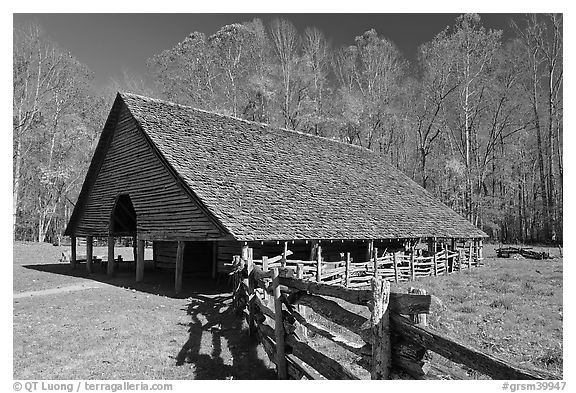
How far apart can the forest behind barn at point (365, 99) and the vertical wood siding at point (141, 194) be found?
43.0ft

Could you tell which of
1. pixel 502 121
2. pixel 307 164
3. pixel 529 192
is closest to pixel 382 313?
pixel 307 164

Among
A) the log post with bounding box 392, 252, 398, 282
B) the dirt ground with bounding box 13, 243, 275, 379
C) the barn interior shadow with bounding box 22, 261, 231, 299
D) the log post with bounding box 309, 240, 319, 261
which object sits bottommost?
the barn interior shadow with bounding box 22, 261, 231, 299

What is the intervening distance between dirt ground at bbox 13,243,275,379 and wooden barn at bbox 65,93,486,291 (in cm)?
226

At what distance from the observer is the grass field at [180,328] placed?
7.39 m

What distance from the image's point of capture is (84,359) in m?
7.88

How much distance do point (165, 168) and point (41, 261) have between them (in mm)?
16966

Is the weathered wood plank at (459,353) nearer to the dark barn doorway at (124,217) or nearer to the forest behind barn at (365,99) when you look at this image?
the dark barn doorway at (124,217)

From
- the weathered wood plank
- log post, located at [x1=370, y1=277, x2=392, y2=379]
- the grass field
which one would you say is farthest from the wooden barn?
the weathered wood plank

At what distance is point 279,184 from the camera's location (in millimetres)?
18281

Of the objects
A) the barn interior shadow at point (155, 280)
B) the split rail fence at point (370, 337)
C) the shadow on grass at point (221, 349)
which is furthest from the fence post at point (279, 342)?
the barn interior shadow at point (155, 280)

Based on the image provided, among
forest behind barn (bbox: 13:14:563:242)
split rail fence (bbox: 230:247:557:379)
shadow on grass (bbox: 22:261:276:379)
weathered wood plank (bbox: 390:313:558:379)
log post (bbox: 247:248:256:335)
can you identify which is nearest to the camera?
weathered wood plank (bbox: 390:313:558:379)

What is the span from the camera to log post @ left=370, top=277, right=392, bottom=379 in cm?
438

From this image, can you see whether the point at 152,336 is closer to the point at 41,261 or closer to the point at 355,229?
the point at 355,229

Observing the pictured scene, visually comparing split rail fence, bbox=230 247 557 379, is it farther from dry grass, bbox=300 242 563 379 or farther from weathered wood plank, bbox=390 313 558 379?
dry grass, bbox=300 242 563 379
